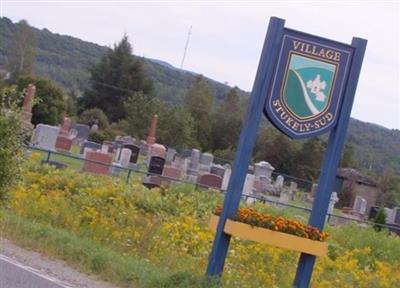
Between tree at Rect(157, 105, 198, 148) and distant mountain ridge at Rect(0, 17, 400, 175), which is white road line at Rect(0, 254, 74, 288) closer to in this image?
tree at Rect(157, 105, 198, 148)

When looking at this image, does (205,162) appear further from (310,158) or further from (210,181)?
(310,158)

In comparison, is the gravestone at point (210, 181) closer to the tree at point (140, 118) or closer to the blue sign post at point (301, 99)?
the blue sign post at point (301, 99)

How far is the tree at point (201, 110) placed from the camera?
7344cm

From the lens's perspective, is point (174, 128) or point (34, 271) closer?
point (34, 271)

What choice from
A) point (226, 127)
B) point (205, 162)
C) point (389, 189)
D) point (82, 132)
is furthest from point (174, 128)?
point (389, 189)

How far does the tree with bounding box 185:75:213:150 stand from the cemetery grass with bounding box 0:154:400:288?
50.5 m

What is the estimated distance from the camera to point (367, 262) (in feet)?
64.2

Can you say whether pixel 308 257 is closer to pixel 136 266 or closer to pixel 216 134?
pixel 136 266

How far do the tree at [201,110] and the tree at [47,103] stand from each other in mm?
13070

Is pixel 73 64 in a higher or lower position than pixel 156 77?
lower

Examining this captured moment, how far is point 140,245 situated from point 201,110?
205 feet

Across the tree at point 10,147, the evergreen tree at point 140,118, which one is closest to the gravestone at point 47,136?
the tree at point 10,147

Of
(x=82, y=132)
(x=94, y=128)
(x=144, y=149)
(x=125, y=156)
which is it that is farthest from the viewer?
(x=94, y=128)

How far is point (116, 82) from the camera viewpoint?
276ft
